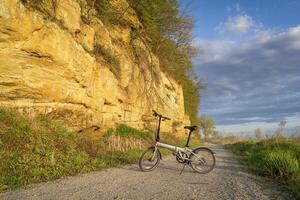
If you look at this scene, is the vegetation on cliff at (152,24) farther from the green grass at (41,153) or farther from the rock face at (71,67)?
the green grass at (41,153)

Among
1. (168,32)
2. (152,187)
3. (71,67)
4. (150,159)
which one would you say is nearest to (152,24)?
(168,32)

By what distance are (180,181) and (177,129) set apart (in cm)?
2349

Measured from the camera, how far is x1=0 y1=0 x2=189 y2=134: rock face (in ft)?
29.0

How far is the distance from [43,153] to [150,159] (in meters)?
3.18

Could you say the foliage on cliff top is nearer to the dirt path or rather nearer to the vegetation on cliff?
the vegetation on cliff

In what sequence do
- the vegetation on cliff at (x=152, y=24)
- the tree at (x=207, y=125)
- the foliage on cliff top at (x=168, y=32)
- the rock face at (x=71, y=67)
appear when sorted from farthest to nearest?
the tree at (x=207, y=125) → the foliage on cliff top at (x=168, y=32) → the vegetation on cliff at (x=152, y=24) → the rock face at (x=71, y=67)

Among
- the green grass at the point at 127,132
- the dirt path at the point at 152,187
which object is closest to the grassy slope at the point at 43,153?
the dirt path at the point at 152,187

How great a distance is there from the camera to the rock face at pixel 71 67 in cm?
884

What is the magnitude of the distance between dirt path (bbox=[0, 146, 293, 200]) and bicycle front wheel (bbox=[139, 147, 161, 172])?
0.69 m

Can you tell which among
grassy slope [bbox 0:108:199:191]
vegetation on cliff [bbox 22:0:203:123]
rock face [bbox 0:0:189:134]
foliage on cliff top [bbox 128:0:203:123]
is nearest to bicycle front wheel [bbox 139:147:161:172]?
grassy slope [bbox 0:108:199:191]

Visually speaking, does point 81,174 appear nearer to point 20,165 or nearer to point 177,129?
point 20,165

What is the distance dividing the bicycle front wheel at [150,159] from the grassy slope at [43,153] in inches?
48.3

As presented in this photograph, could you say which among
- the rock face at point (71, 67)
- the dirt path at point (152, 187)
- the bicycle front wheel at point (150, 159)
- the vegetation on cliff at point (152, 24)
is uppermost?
the vegetation on cliff at point (152, 24)

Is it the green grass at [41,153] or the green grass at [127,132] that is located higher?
the green grass at [127,132]
